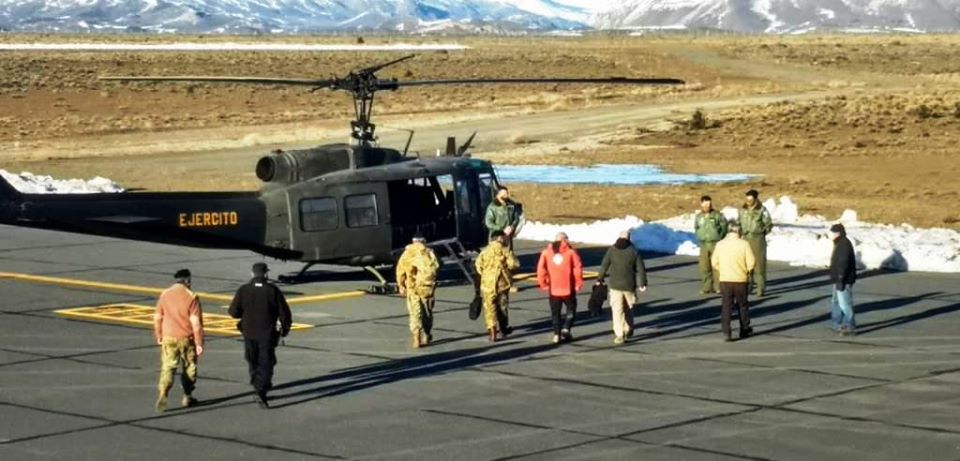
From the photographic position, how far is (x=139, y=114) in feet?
275

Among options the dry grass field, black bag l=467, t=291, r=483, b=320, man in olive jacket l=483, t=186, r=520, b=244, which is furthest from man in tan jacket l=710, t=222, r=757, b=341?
the dry grass field

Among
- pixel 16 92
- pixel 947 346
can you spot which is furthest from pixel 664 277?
pixel 16 92

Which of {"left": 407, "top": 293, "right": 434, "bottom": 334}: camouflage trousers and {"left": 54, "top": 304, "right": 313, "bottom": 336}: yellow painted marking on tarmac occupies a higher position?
{"left": 407, "top": 293, "right": 434, "bottom": 334}: camouflage trousers

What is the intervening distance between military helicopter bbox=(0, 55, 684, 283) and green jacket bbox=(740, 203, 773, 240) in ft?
8.12

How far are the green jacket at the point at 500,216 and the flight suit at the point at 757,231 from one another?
12.3ft

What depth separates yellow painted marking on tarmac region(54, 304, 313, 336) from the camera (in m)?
24.1

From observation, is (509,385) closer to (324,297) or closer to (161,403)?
(161,403)

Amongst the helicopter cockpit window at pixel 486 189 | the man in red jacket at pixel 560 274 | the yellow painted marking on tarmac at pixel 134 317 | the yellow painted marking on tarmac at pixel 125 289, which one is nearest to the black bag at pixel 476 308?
the man in red jacket at pixel 560 274

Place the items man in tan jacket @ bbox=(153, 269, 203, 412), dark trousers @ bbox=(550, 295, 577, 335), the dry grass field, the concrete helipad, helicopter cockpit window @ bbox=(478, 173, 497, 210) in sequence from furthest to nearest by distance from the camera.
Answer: the dry grass field → helicopter cockpit window @ bbox=(478, 173, 497, 210) → dark trousers @ bbox=(550, 295, 577, 335) → man in tan jacket @ bbox=(153, 269, 203, 412) → the concrete helipad

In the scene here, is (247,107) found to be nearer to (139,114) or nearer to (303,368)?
(139,114)

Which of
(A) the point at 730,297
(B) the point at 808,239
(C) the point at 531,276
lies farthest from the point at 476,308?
(B) the point at 808,239

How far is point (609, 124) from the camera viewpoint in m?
72.6

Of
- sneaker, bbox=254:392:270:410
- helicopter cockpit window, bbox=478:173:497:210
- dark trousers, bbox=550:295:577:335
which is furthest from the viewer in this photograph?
helicopter cockpit window, bbox=478:173:497:210

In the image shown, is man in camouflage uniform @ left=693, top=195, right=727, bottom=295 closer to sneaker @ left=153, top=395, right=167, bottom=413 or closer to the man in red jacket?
the man in red jacket
